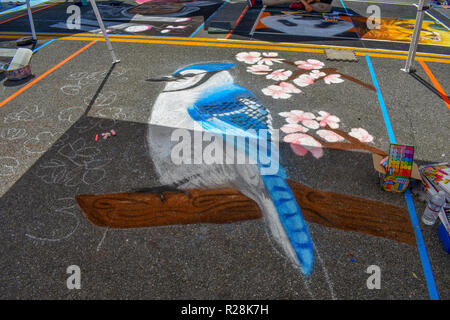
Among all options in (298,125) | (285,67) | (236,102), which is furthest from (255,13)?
(298,125)

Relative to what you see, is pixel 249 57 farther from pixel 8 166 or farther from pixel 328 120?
pixel 8 166

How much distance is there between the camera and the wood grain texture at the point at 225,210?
3.78m

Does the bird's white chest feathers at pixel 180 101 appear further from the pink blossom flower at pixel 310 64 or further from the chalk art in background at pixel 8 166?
the chalk art in background at pixel 8 166

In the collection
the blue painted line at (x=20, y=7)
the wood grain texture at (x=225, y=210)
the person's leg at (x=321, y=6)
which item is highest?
the blue painted line at (x=20, y=7)

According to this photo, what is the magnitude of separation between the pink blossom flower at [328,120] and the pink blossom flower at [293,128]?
0.44 metres

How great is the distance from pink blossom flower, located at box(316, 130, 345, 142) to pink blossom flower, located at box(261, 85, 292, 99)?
1.53m

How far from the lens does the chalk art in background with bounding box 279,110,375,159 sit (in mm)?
5098

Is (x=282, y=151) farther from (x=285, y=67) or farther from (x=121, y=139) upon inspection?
(x=285, y=67)

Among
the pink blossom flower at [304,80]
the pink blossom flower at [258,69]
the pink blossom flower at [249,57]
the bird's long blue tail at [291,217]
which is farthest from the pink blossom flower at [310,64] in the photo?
the bird's long blue tail at [291,217]

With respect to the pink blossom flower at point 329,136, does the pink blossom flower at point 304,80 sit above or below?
above

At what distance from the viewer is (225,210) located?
13.1 ft

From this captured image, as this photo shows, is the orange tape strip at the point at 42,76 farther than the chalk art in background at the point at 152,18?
No

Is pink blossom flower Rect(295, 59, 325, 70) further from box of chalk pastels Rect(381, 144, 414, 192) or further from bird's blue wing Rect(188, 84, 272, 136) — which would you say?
box of chalk pastels Rect(381, 144, 414, 192)

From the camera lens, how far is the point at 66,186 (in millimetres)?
4383
